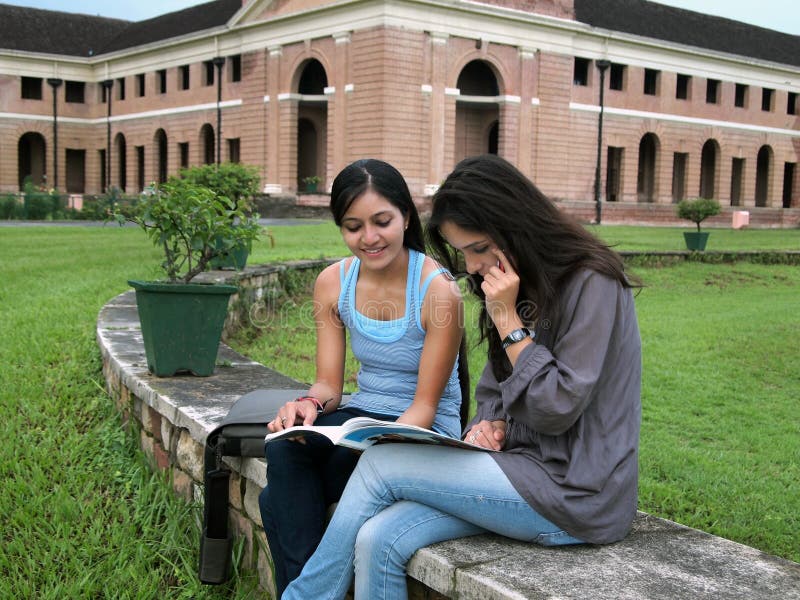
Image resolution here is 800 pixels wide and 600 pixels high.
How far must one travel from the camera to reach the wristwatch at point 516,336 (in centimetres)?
211

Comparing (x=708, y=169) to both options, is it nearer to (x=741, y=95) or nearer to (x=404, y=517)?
(x=741, y=95)

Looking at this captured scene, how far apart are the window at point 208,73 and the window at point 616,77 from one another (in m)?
16.2

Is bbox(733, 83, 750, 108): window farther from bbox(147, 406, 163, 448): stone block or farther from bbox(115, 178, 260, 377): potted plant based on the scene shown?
bbox(147, 406, 163, 448): stone block

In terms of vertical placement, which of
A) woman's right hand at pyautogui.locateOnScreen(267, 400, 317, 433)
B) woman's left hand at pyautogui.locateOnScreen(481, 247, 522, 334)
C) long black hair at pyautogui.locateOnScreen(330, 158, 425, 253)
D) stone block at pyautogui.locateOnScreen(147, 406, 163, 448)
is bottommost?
stone block at pyautogui.locateOnScreen(147, 406, 163, 448)

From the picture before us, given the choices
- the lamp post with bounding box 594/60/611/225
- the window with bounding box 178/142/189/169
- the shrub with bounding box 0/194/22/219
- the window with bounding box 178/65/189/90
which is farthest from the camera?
the window with bounding box 178/142/189/169

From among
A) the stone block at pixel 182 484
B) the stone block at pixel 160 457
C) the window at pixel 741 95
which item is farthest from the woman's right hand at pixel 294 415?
the window at pixel 741 95

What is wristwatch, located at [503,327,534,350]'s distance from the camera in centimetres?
211

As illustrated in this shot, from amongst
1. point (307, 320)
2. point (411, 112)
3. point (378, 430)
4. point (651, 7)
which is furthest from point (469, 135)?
point (378, 430)

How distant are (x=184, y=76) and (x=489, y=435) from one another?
123 ft

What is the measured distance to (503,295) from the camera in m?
2.15

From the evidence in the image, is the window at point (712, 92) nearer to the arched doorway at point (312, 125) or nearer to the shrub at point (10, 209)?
the arched doorway at point (312, 125)

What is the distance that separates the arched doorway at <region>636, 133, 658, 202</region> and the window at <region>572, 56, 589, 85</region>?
214 inches

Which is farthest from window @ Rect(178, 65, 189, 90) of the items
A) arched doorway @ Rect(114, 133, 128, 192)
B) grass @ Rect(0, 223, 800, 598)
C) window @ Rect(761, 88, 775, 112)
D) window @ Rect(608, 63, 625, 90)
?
grass @ Rect(0, 223, 800, 598)

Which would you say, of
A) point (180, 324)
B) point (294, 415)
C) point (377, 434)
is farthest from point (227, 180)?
point (377, 434)
